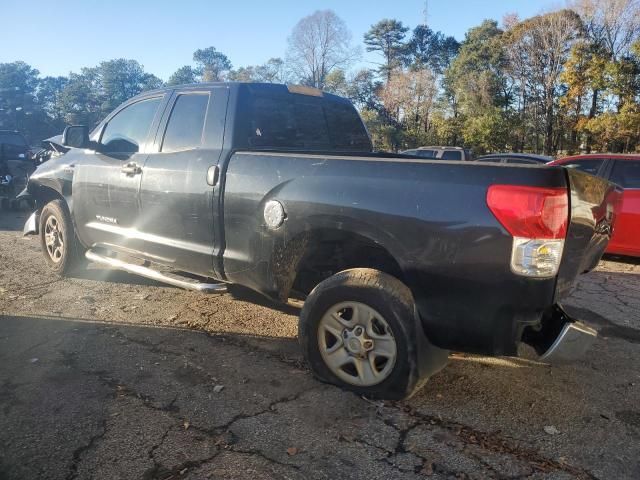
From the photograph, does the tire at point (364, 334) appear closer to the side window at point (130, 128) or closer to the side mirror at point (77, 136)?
the side window at point (130, 128)

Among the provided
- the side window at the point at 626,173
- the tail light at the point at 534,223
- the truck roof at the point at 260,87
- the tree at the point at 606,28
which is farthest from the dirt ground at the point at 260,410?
the tree at the point at 606,28

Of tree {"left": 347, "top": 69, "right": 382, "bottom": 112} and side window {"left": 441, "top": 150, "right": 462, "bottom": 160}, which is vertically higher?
tree {"left": 347, "top": 69, "right": 382, "bottom": 112}

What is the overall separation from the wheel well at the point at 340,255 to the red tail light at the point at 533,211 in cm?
74

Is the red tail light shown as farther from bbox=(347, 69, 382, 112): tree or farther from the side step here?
bbox=(347, 69, 382, 112): tree

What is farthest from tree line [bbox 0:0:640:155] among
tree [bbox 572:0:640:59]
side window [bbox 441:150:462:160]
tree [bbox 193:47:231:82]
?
tree [bbox 193:47:231:82]

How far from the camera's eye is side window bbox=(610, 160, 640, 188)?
688cm

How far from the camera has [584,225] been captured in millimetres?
2711

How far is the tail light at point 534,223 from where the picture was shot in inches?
94.4

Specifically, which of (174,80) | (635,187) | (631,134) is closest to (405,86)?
(631,134)

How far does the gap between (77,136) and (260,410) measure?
3511 millimetres

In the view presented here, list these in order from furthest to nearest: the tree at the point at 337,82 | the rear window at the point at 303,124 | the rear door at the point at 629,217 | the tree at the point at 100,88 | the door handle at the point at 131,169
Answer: the tree at the point at 100,88 < the tree at the point at 337,82 < the rear door at the point at 629,217 < the door handle at the point at 131,169 < the rear window at the point at 303,124

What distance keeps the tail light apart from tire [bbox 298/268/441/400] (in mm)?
657

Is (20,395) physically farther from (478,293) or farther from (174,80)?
(174,80)

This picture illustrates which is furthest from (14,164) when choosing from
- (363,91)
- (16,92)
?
(16,92)
